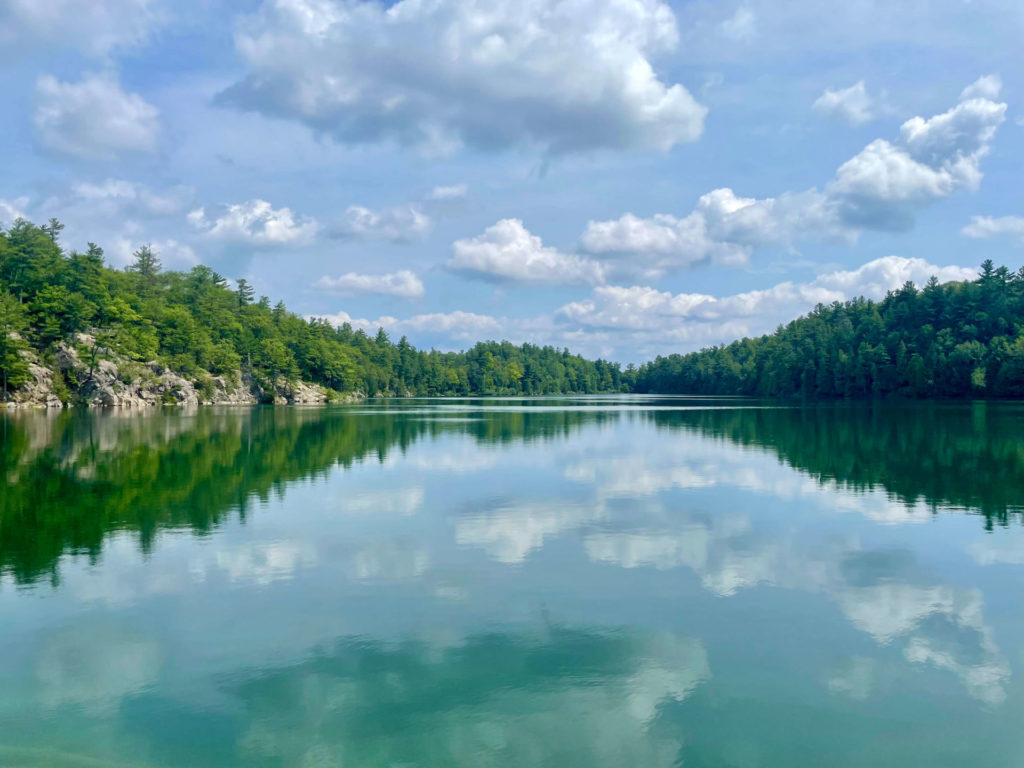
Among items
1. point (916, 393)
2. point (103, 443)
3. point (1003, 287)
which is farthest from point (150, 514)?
point (1003, 287)

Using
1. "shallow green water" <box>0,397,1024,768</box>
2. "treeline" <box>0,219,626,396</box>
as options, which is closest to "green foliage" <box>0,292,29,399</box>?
"treeline" <box>0,219,626,396</box>

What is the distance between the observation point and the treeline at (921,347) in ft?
351

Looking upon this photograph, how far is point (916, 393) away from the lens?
117375 millimetres

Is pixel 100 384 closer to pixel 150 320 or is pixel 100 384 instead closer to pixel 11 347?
pixel 11 347

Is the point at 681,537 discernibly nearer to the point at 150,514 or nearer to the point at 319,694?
the point at 319,694

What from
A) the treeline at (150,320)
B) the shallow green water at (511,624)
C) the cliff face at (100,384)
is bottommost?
the shallow green water at (511,624)

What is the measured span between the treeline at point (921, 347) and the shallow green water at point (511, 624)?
98461 mm

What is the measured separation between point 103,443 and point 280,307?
5151 inches

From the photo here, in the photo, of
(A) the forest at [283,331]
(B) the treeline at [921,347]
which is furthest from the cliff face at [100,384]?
(B) the treeline at [921,347]

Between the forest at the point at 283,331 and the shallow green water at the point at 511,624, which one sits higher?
the forest at the point at 283,331

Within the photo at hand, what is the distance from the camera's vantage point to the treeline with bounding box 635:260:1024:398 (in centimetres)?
10688

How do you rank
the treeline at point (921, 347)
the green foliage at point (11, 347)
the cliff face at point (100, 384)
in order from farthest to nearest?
the treeline at point (921, 347) < the cliff face at point (100, 384) < the green foliage at point (11, 347)

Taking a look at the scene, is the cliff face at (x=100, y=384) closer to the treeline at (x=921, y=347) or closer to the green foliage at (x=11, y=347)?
the green foliage at (x=11, y=347)

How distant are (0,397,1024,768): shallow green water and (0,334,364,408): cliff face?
71.7 meters
